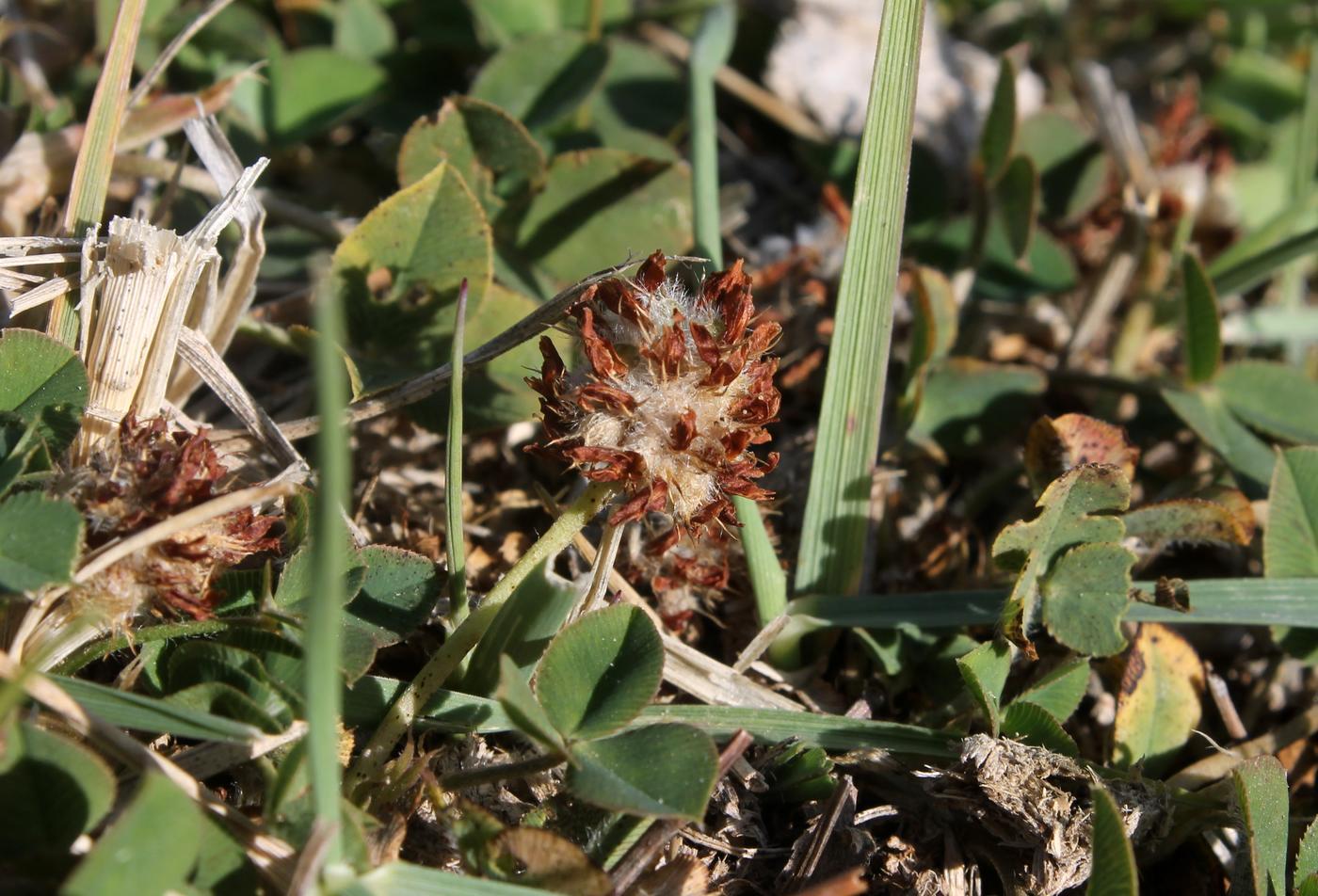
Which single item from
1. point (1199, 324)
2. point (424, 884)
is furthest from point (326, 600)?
point (1199, 324)

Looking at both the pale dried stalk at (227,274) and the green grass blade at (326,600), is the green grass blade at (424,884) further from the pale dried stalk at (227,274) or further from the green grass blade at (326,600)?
the pale dried stalk at (227,274)

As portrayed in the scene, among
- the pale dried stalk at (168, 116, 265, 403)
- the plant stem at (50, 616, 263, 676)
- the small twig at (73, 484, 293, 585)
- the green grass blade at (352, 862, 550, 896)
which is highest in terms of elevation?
the pale dried stalk at (168, 116, 265, 403)

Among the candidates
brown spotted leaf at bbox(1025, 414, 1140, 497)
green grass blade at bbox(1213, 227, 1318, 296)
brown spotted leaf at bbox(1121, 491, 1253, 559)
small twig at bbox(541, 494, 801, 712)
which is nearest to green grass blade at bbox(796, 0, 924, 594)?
small twig at bbox(541, 494, 801, 712)

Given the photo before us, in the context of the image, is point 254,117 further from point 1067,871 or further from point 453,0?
point 1067,871

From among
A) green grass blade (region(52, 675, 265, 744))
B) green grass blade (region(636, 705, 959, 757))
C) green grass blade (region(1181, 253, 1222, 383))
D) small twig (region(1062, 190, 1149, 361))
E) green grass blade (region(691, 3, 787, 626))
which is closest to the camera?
green grass blade (region(52, 675, 265, 744))

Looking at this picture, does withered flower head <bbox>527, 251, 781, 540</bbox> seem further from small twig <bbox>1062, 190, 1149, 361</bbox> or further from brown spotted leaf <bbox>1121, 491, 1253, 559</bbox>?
small twig <bbox>1062, 190, 1149, 361</bbox>

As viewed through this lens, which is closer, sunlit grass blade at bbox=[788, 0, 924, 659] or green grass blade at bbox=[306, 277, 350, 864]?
green grass blade at bbox=[306, 277, 350, 864]

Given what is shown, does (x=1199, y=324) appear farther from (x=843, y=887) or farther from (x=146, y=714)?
(x=146, y=714)
